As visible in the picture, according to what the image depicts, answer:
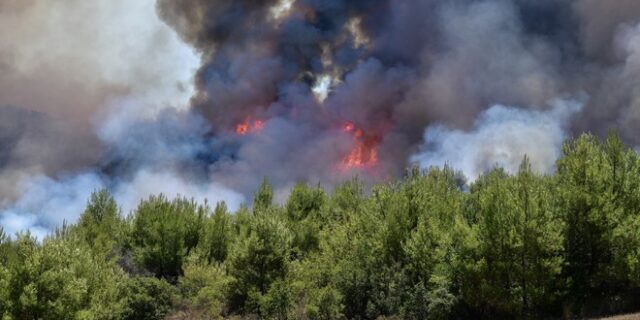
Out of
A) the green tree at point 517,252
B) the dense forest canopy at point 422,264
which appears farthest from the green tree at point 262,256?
the green tree at point 517,252

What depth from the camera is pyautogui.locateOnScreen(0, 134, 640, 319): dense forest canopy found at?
142 ft

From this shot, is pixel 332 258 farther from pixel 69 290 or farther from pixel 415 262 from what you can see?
pixel 69 290

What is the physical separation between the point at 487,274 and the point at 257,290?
21.4 metres

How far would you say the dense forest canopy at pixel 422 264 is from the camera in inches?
1705

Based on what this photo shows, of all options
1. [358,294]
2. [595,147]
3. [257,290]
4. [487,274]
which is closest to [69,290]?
[257,290]

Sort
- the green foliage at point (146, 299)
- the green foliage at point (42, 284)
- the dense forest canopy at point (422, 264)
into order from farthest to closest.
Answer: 1. the green foliage at point (146, 299)
2. the dense forest canopy at point (422, 264)
3. the green foliage at point (42, 284)

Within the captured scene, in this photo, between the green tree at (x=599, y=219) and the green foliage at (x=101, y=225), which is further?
the green foliage at (x=101, y=225)

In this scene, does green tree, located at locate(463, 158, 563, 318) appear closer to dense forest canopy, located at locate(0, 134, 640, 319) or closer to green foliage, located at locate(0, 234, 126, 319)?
dense forest canopy, located at locate(0, 134, 640, 319)

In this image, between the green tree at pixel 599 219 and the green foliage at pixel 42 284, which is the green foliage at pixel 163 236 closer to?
the green foliage at pixel 42 284

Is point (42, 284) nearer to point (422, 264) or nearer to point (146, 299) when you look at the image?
point (146, 299)

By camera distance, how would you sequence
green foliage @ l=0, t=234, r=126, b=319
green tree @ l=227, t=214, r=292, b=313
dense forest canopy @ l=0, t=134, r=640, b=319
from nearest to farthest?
1. green foliage @ l=0, t=234, r=126, b=319
2. dense forest canopy @ l=0, t=134, r=640, b=319
3. green tree @ l=227, t=214, r=292, b=313

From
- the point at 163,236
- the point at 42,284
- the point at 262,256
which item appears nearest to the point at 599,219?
the point at 262,256

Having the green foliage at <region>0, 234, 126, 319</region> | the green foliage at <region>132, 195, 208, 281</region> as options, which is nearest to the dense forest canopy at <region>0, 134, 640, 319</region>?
the green foliage at <region>0, 234, 126, 319</region>

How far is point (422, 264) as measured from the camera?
5169 centimetres
